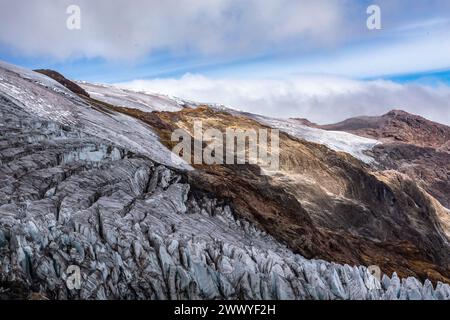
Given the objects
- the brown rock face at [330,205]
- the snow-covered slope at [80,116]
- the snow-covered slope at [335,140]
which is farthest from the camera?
the snow-covered slope at [335,140]

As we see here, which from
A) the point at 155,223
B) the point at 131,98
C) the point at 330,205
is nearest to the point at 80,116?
the point at 155,223

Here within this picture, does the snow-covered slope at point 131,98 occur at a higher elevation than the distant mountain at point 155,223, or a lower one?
higher

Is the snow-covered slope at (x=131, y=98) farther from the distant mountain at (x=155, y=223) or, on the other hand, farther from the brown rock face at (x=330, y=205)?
the distant mountain at (x=155, y=223)

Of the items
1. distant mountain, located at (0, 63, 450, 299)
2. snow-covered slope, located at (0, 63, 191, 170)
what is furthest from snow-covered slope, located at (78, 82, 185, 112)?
snow-covered slope, located at (0, 63, 191, 170)

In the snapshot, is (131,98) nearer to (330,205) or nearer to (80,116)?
(330,205)

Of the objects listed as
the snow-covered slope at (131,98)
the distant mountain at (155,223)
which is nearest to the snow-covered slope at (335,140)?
the snow-covered slope at (131,98)

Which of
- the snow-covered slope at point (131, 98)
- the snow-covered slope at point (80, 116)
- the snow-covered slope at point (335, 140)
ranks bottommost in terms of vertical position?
the snow-covered slope at point (80, 116)

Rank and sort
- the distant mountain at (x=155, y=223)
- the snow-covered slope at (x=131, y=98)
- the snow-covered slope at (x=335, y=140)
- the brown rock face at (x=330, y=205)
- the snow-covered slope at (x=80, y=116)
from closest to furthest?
the distant mountain at (x=155, y=223)
the brown rock face at (x=330, y=205)
the snow-covered slope at (x=80, y=116)
the snow-covered slope at (x=131, y=98)
the snow-covered slope at (x=335, y=140)
